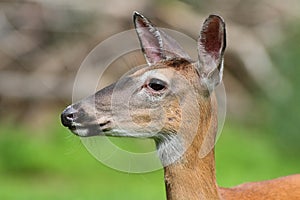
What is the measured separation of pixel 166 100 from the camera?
18.3ft

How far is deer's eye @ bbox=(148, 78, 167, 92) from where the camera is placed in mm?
5570

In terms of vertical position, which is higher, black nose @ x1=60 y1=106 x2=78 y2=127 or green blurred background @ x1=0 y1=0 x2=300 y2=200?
green blurred background @ x1=0 y1=0 x2=300 y2=200

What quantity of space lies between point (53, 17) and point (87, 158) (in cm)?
318

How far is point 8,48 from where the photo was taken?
48.4 ft

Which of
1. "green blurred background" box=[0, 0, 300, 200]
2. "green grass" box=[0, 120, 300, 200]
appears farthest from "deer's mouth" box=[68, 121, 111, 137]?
"green blurred background" box=[0, 0, 300, 200]

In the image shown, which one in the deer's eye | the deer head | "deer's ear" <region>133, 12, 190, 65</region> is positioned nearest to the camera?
the deer head

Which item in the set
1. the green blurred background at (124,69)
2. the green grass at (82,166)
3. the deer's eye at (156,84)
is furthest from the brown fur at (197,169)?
the green blurred background at (124,69)

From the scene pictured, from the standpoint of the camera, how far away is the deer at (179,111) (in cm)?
550

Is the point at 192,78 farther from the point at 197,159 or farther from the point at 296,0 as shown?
the point at 296,0

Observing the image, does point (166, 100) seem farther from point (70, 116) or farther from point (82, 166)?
point (82, 166)

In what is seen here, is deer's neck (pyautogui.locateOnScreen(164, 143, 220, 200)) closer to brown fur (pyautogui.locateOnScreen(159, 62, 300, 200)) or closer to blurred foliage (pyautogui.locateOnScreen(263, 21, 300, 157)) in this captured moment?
brown fur (pyautogui.locateOnScreen(159, 62, 300, 200))

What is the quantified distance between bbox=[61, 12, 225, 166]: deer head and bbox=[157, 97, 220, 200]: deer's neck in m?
0.04

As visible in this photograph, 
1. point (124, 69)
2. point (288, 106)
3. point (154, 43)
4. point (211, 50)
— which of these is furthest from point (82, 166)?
point (211, 50)

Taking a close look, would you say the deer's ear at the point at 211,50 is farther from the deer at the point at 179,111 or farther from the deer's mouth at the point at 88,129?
the deer's mouth at the point at 88,129
